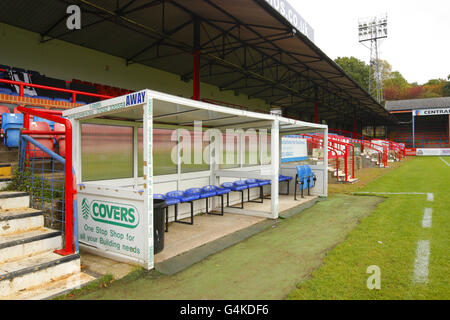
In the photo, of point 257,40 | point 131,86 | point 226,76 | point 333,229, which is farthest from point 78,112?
point 226,76

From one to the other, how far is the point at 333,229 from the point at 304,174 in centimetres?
329

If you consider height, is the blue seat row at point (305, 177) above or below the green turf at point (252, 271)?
above

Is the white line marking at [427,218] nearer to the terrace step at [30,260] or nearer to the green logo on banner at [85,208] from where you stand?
the terrace step at [30,260]

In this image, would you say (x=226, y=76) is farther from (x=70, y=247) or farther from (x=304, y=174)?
(x=70, y=247)

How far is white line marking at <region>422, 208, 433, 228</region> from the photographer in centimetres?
535

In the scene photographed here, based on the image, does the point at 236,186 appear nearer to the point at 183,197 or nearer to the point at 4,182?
the point at 183,197

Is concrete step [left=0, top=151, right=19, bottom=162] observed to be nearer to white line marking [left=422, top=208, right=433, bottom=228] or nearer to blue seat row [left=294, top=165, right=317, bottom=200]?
blue seat row [left=294, top=165, right=317, bottom=200]

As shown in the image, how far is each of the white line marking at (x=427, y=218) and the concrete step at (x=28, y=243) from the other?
5.90 meters

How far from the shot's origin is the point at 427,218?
5.84 metres

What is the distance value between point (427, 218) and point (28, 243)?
22.1 ft

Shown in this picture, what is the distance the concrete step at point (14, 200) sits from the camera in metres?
3.83

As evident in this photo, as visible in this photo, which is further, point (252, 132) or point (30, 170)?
point (252, 132)

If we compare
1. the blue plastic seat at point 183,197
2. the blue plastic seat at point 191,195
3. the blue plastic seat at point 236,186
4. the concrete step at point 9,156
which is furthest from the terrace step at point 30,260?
the blue plastic seat at point 236,186
